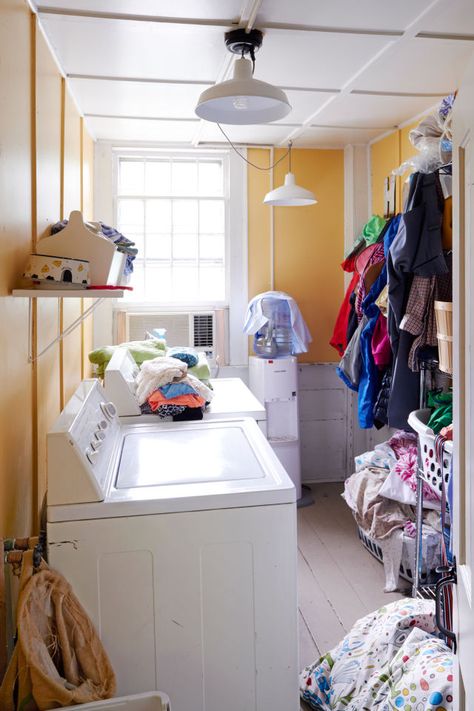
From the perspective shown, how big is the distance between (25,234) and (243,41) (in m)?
1.26

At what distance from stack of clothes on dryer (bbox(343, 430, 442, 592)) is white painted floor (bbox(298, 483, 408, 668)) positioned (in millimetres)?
170

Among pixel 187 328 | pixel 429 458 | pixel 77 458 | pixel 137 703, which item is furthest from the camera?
pixel 187 328

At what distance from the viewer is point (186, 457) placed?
2100 mm

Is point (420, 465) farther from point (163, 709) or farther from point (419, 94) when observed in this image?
point (419, 94)

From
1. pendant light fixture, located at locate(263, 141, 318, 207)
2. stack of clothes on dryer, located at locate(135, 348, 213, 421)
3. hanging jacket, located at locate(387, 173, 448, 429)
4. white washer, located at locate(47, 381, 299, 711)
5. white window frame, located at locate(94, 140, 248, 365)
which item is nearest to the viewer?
white washer, located at locate(47, 381, 299, 711)

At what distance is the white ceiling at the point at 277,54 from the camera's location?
7.59 feet

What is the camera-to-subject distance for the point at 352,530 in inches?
154

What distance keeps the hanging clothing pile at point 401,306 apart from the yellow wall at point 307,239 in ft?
2.89

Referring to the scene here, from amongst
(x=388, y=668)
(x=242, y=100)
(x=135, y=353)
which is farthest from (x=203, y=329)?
Result: (x=388, y=668)

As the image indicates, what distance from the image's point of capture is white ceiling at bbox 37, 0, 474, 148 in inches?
91.0

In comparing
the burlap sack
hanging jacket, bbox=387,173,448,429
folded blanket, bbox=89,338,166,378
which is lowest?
the burlap sack

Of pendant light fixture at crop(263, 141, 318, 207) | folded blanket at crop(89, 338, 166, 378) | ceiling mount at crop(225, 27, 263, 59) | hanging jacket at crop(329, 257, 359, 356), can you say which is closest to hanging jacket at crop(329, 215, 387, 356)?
hanging jacket at crop(329, 257, 359, 356)

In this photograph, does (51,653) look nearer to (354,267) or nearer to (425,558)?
(425,558)

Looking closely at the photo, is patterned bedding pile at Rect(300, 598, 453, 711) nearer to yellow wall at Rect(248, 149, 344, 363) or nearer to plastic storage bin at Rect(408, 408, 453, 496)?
plastic storage bin at Rect(408, 408, 453, 496)
